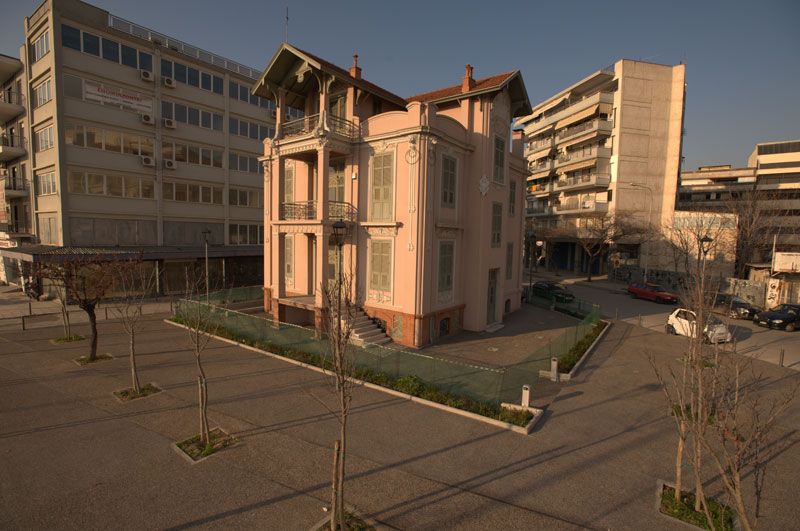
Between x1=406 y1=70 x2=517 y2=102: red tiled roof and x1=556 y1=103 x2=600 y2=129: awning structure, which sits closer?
x1=406 y1=70 x2=517 y2=102: red tiled roof

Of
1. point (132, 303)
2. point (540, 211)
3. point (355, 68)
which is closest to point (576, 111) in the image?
point (540, 211)

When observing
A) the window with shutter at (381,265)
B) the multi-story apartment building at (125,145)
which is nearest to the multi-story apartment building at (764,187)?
the window with shutter at (381,265)

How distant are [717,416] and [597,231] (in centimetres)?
4008

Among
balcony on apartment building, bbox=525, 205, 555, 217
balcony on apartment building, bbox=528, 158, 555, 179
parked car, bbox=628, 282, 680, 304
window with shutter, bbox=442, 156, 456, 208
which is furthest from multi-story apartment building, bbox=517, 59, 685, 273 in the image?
window with shutter, bbox=442, 156, 456, 208

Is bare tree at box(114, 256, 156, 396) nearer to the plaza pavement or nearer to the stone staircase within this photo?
the plaza pavement

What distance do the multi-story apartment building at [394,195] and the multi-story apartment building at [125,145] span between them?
495 inches

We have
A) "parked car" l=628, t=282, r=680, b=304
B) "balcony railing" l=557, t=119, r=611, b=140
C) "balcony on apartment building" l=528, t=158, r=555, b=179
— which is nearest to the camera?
"parked car" l=628, t=282, r=680, b=304

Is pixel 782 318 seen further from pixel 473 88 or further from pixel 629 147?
pixel 629 147

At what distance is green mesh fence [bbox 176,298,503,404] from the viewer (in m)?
10.7

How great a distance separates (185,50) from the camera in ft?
96.3

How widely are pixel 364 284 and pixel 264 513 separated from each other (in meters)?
12.2

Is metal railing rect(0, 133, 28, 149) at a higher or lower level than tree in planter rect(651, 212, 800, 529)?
higher

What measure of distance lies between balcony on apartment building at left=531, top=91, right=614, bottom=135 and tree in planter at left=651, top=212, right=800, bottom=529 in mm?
40005

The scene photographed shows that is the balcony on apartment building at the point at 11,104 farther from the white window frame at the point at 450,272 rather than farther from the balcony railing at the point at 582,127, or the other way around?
the balcony railing at the point at 582,127
